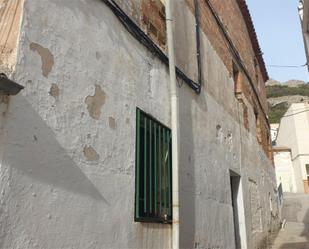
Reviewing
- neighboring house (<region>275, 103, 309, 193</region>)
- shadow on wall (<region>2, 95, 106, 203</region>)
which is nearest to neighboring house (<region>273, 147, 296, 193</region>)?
neighboring house (<region>275, 103, 309, 193</region>)

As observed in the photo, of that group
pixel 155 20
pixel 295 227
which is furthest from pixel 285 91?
pixel 155 20

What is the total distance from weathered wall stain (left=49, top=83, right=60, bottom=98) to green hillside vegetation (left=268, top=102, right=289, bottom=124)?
159 ft

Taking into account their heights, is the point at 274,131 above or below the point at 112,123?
above

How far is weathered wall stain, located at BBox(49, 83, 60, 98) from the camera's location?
284 cm

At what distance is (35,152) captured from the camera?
257 centimetres

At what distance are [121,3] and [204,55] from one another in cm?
288

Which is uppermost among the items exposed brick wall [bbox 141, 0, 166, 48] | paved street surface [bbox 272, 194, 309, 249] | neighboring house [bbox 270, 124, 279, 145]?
neighboring house [bbox 270, 124, 279, 145]

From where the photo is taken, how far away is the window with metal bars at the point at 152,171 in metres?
3.86

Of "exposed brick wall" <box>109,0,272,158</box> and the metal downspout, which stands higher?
"exposed brick wall" <box>109,0,272,158</box>

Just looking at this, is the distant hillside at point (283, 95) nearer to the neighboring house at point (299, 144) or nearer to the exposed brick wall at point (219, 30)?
the neighboring house at point (299, 144)

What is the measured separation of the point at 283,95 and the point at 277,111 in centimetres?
1220

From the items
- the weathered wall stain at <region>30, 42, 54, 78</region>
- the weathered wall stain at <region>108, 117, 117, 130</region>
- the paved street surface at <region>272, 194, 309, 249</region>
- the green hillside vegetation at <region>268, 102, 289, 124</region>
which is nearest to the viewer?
the weathered wall stain at <region>30, 42, 54, 78</region>

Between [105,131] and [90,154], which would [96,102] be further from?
[90,154]

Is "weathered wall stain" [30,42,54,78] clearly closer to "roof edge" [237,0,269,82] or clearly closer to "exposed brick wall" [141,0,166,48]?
"exposed brick wall" [141,0,166,48]
